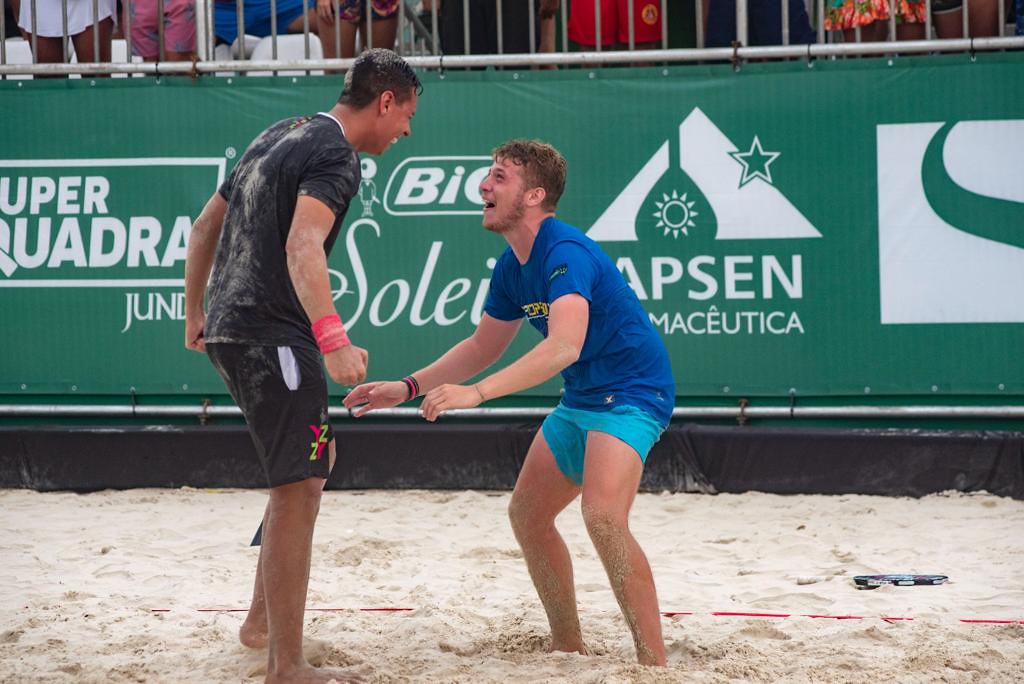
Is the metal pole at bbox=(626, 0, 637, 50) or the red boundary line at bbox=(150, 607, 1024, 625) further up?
the metal pole at bbox=(626, 0, 637, 50)

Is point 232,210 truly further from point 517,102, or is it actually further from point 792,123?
point 792,123

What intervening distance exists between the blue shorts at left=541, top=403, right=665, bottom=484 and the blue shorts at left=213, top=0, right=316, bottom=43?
5094 millimetres

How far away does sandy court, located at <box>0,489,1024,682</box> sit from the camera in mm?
4242

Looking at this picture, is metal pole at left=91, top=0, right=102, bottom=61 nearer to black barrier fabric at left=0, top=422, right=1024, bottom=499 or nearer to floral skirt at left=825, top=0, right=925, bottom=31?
black barrier fabric at left=0, top=422, right=1024, bottom=499

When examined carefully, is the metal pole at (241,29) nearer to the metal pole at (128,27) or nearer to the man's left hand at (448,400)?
the metal pole at (128,27)

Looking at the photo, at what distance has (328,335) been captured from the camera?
368 centimetres

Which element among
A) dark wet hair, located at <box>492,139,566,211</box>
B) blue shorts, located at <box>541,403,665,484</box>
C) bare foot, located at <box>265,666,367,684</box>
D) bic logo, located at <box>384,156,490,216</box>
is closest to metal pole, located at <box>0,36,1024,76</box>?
bic logo, located at <box>384,156,490,216</box>

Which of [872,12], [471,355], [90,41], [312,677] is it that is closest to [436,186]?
[90,41]

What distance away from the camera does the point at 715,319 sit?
741 cm

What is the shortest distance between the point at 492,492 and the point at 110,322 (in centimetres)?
262

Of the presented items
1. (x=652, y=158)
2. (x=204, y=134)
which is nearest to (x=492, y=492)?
(x=652, y=158)

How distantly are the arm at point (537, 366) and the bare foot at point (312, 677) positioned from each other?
933mm

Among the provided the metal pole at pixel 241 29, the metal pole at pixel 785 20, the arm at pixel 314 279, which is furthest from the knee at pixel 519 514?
the metal pole at pixel 241 29

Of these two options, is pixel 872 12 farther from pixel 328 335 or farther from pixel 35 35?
pixel 35 35
